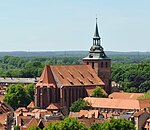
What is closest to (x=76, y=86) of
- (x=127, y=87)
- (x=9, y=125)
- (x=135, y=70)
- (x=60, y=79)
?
(x=60, y=79)

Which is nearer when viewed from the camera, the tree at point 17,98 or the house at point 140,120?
the house at point 140,120

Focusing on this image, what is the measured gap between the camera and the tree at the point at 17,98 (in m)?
108

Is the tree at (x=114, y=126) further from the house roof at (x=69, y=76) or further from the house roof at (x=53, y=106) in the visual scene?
the house roof at (x=69, y=76)

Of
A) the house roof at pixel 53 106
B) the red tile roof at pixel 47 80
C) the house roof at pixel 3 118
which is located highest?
the red tile roof at pixel 47 80

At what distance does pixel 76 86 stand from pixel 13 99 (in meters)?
10.9

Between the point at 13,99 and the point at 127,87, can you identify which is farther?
the point at 127,87

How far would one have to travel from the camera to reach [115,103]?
100062 millimetres

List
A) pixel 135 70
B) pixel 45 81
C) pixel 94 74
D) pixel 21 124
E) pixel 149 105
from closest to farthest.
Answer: pixel 21 124 < pixel 149 105 < pixel 45 81 < pixel 94 74 < pixel 135 70

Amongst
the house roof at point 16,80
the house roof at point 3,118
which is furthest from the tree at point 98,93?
the house roof at point 16,80

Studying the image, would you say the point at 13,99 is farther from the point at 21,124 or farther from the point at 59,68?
the point at 21,124

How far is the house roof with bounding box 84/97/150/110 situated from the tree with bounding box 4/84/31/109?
11929mm

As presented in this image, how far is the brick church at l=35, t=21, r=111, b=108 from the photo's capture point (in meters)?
103

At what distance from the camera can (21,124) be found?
79.5m

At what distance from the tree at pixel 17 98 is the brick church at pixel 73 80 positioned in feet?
18.4
